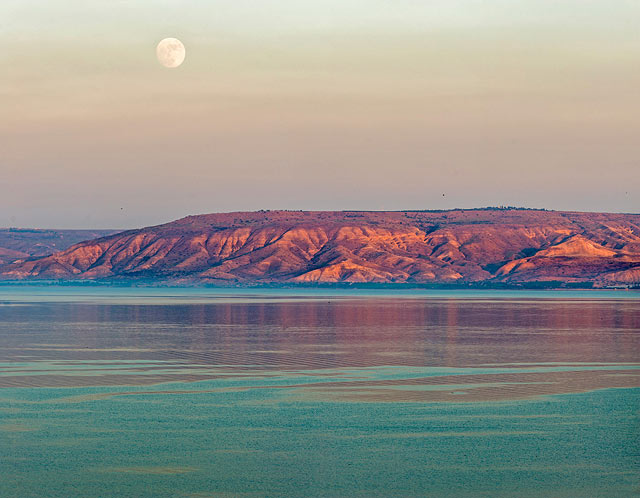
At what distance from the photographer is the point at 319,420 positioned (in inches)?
1055

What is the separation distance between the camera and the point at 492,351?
47.7m

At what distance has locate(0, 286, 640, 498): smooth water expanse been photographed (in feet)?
66.6

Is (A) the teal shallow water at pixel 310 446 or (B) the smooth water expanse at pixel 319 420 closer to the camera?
(A) the teal shallow water at pixel 310 446

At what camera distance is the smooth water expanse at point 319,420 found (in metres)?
20.3

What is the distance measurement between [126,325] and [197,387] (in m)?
38.6

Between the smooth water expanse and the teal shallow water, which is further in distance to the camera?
the smooth water expanse

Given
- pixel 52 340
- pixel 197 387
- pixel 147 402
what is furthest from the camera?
pixel 52 340

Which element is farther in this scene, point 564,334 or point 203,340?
point 564,334

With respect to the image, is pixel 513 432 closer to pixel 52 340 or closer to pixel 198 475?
pixel 198 475

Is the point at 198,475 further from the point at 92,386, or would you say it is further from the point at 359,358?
the point at 359,358

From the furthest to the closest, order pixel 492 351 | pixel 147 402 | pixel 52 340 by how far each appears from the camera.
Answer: pixel 52 340 < pixel 492 351 < pixel 147 402

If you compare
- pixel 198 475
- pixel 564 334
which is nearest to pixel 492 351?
pixel 564 334

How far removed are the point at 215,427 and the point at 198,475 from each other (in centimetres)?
519

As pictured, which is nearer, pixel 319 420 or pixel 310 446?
pixel 310 446
